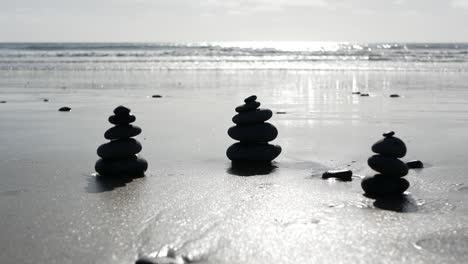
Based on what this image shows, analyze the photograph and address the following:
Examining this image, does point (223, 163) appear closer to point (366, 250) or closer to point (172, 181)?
point (172, 181)

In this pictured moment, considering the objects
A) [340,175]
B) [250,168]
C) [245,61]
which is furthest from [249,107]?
[245,61]

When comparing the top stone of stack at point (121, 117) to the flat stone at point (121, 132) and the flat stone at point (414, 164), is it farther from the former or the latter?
the flat stone at point (414, 164)

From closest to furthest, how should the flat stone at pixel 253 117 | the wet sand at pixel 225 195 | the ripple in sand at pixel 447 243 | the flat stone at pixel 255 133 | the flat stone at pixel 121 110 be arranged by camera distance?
1. the ripple in sand at pixel 447 243
2. the wet sand at pixel 225 195
3. the flat stone at pixel 121 110
4. the flat stone at pixel 255 133
5. the flat stone at pixel 253 117

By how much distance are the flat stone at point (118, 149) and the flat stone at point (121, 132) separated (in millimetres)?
93

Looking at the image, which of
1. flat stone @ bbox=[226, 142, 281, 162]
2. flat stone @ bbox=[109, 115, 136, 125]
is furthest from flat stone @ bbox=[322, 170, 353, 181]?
flat stone @ bbox=[109, 115, 136, 125]

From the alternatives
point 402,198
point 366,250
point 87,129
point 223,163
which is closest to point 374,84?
point 87,129

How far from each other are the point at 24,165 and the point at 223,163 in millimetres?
3195

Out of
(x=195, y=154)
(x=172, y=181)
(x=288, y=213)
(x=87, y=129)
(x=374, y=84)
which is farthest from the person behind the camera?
(x=374, y=84)

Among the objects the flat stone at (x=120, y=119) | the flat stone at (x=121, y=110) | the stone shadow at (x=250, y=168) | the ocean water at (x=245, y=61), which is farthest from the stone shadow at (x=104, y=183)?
the ocean water at (x=245, y=61)

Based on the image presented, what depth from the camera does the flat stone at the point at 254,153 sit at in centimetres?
1002

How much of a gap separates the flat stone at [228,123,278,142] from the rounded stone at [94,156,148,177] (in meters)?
1.88

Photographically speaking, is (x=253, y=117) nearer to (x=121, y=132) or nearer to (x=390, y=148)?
(x=121, y=132)

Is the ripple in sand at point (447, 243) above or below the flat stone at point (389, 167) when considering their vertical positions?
below

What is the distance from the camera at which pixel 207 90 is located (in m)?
23.4
